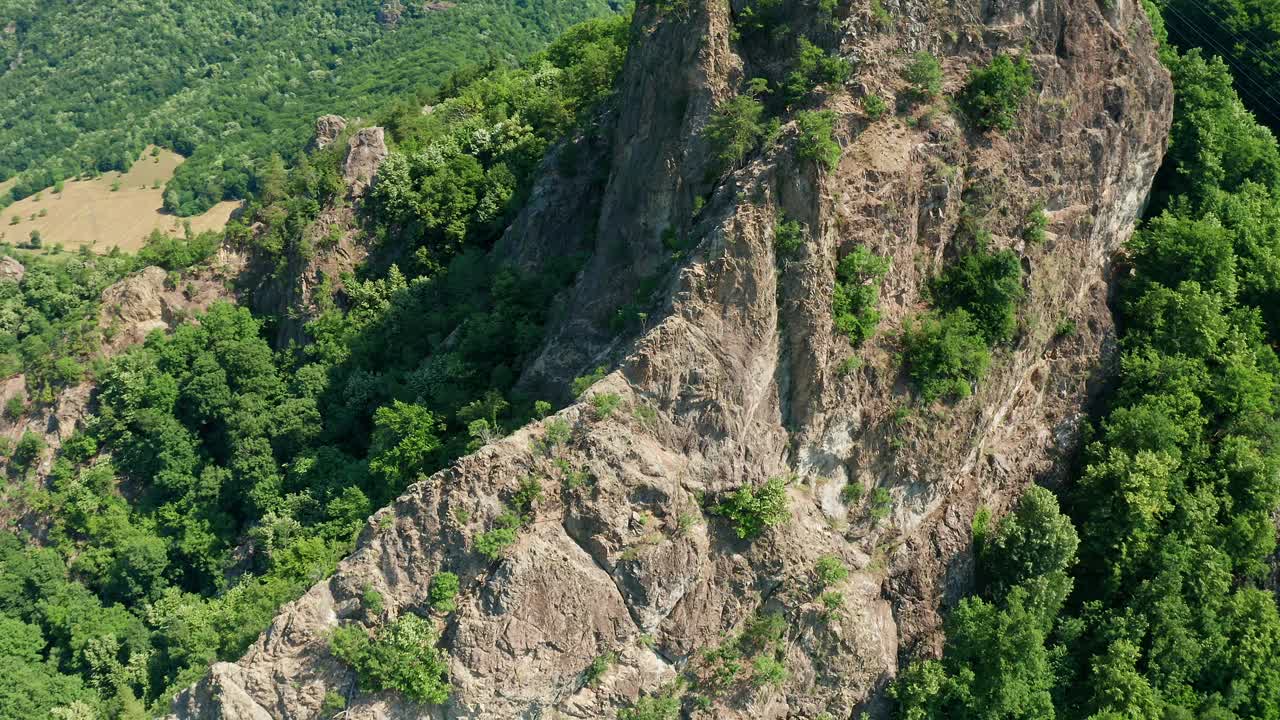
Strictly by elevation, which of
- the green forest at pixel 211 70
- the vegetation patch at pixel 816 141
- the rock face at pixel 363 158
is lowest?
the green forest at pixel 211 70

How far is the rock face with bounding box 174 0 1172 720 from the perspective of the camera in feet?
124

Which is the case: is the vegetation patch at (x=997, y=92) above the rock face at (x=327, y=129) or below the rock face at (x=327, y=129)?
above

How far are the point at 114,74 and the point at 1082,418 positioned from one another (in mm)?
180922

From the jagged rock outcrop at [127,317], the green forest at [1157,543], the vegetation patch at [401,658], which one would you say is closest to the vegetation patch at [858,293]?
the green forest at [1157,543]

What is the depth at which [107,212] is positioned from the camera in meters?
142

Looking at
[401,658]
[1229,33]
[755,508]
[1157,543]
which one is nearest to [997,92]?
[755,508]

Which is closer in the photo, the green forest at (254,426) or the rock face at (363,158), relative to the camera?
the green forest at (254,426)

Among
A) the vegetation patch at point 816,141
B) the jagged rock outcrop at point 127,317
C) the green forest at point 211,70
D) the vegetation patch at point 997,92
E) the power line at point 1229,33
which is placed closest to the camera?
the vegetation patch at point 816,141

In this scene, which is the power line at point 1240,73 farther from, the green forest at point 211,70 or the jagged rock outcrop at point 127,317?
the green forest at point 211,70

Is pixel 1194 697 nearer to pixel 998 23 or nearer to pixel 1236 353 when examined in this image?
pixel 1236 353

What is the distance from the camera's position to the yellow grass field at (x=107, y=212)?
13388cm

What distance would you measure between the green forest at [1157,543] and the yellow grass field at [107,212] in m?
117

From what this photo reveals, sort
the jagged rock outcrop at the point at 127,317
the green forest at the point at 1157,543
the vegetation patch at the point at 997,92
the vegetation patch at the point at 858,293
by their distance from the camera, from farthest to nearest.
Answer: the jagged rock outcrop at the point at 127,317
the vegetation patch at the point at 997,92
the green forest at the point at 1157,543
the vegetation patch at the point at 858,293

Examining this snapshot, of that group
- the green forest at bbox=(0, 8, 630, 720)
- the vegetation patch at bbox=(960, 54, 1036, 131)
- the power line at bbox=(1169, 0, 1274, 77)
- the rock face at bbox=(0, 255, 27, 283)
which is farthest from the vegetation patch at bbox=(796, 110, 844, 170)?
the rock face at bbox=(0, 255, 27, 283)
